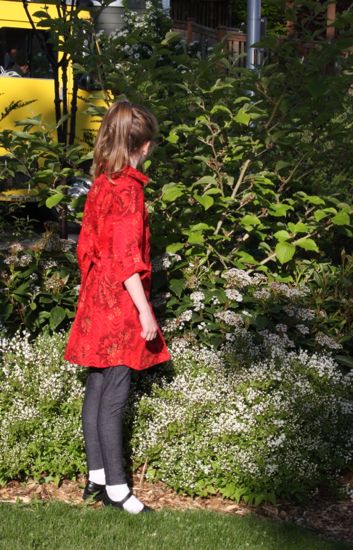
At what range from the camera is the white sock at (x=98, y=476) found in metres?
4.47

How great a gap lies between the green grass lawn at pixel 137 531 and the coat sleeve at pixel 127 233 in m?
1.02

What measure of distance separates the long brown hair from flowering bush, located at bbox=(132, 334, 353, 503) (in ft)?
4.09

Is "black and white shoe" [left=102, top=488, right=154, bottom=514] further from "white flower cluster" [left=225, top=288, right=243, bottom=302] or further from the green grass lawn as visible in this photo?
"white flower cluster" [left=225, top=288, right=243, bottom=302]

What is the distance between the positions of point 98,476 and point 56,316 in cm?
114

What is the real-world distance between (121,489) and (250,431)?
0.69 meters

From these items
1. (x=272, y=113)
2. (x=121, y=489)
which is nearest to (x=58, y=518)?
(x=121, y=489)

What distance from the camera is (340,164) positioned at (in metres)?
6.45

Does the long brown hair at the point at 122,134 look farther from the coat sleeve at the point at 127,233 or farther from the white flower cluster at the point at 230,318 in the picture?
the white flower cluster at the point at 230,318

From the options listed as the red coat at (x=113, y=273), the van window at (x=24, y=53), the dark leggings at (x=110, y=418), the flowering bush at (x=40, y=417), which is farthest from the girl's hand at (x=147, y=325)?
the van window at (x=24, y=53)

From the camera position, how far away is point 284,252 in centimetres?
568

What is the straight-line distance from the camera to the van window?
1370 cm

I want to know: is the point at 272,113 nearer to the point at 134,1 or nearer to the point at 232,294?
the point at 232,294

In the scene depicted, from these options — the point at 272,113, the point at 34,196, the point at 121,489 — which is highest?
the point at 272,113

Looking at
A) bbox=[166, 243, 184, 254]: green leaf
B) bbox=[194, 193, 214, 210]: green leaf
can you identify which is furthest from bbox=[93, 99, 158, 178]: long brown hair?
bbox=[166, 243, 184, 254]: green leaf
